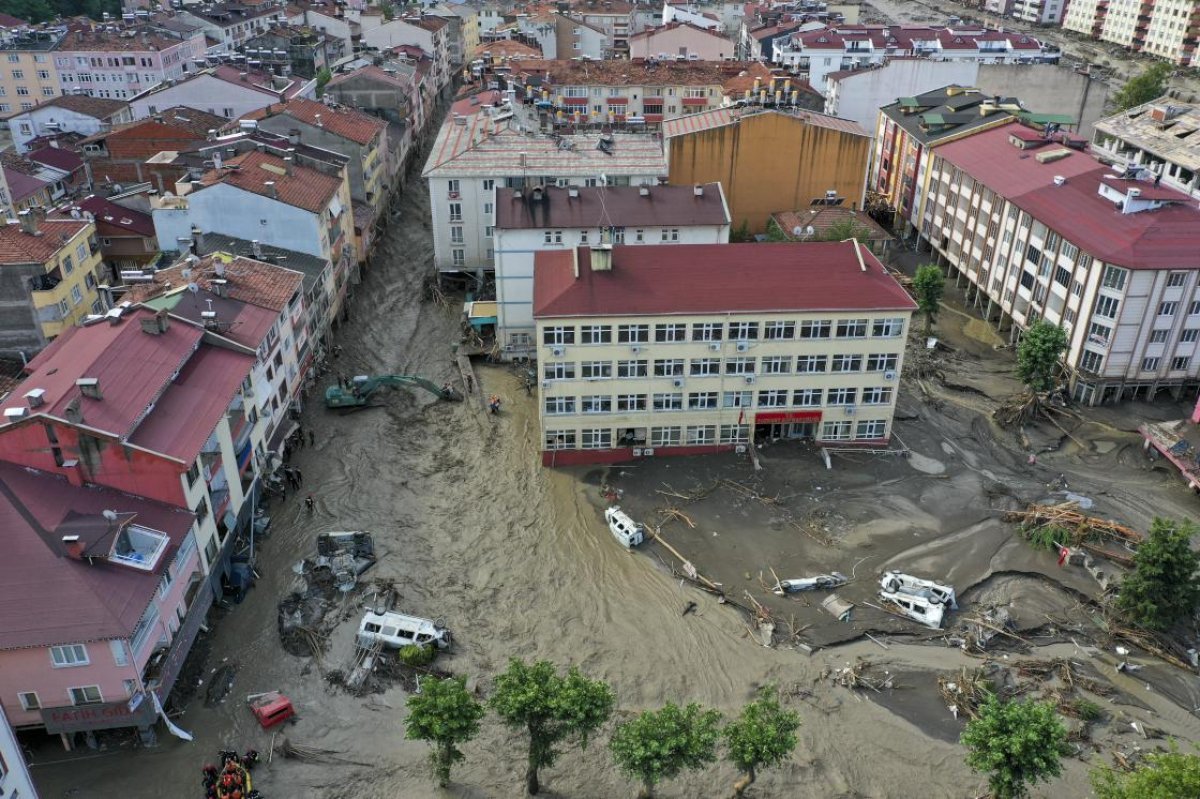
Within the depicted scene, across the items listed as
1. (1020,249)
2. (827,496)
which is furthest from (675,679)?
(1020,249)

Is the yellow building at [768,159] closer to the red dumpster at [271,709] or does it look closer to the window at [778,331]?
the window at [778,331]

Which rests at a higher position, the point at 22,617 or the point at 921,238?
the point at 22,617

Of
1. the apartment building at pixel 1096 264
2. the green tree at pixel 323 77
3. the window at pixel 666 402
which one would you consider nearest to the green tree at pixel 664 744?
the window at pixel 666 402

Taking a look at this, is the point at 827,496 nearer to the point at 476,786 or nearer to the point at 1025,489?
the point at 1025,489

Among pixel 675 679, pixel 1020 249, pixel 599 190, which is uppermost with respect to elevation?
pixel 599 190

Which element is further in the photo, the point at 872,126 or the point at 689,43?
the point at 689,43

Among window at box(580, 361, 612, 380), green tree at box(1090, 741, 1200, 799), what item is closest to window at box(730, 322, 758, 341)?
window at box(580, 361, 612, 380)
